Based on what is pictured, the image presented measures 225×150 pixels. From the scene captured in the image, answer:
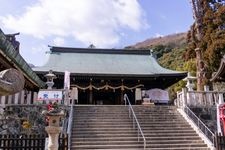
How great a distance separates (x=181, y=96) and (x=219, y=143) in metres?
7.46

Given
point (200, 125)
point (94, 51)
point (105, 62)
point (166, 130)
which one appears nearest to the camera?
point (166, 130)

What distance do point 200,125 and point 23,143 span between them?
9.15 metres

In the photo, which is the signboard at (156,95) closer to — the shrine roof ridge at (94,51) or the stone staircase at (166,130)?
the stone staircase at (166,130)

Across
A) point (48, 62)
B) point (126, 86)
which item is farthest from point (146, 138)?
point (48, 62)

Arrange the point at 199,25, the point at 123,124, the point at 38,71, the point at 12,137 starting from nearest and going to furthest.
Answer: the point at 12,137
the point at 123,124
the point at 38,71
the point at 199,25

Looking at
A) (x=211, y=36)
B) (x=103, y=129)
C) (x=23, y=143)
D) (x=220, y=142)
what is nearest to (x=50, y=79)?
(x=103, y=129)

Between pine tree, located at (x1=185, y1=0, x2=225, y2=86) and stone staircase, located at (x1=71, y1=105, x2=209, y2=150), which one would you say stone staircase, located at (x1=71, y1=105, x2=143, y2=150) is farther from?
pine tree, located at (x1=185, y1=0, x2=225, y2=86)

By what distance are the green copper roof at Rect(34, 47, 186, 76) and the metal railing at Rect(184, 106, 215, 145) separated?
5620 mm

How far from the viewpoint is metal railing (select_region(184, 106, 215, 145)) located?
566 inches

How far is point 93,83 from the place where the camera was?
2308 centimetres

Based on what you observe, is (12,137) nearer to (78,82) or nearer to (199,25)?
(78,82)

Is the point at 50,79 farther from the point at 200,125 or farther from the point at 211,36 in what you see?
the point at 211,36

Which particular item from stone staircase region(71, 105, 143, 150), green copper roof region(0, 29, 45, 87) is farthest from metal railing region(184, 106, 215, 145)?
green copper roof region(0, 29, 45, 87)

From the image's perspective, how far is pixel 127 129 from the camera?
49.6 ft
